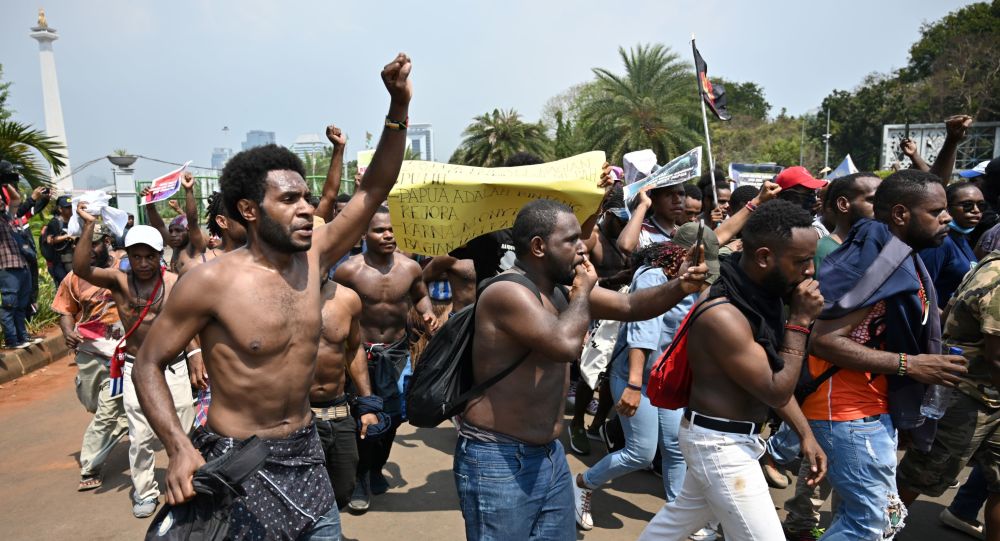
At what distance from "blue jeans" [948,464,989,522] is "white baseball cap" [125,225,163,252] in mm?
5736

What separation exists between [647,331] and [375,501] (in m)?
2.37

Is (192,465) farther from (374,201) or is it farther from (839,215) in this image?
(839,215)

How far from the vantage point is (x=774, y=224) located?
2.97 meters

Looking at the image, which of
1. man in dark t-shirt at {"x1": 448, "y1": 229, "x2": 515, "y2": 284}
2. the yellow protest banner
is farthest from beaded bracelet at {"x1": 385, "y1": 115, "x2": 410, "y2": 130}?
man in dark t-shirt at {"x1": 448, "y1": 229, "x2": 515, "y2": 284}

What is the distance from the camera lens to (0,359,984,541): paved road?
4.66m

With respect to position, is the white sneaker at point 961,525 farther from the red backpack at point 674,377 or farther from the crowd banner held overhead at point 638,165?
the crowd banner held overhead at point 638,165

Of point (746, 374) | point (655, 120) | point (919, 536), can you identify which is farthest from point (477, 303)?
point (655, 120)

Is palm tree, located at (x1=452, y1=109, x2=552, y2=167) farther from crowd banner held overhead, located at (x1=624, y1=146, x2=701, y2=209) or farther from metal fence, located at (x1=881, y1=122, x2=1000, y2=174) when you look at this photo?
crowd banner held overhead, located at (x1=624, y1=146, x2=701, y2=209)

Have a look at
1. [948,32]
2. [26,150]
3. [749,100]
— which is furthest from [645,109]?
[749,100]

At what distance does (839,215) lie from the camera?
4.55m

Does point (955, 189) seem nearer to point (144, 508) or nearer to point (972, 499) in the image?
point (972, 499)

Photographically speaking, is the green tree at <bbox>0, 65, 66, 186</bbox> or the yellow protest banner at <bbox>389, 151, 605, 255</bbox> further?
the green tree at <bbox>0, 65, 66, 186</bbox>

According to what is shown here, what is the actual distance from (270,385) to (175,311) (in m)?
0.44

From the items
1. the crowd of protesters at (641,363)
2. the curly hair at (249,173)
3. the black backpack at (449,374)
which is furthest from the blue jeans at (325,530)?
the curly hair at (249,173)
